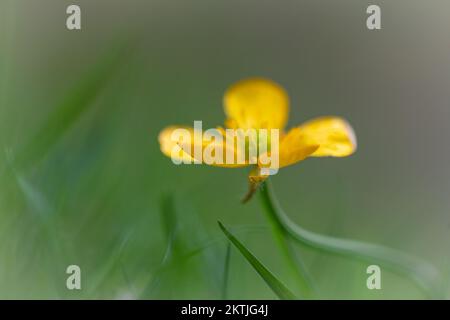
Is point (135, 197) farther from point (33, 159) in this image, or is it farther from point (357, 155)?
point (357, 155)

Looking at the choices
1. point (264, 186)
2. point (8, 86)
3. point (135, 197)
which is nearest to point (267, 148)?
point (264, 186)

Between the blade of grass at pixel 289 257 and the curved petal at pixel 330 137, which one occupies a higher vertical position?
the curved petal at pixel 330 137

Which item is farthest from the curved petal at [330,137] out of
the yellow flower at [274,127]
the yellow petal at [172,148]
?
the yellow petal at [172,148]

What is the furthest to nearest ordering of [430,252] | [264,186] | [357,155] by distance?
[357,155], [430,252], [264,186]

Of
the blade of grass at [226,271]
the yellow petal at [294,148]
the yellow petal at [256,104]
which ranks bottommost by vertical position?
the blade of grass at [226,271]

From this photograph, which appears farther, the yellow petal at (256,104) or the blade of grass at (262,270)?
the yellow petal at (256,104)

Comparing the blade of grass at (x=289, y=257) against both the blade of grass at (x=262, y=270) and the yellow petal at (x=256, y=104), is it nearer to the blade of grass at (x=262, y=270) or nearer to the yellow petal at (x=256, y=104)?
the blade of grass at (x=262, y=270)
